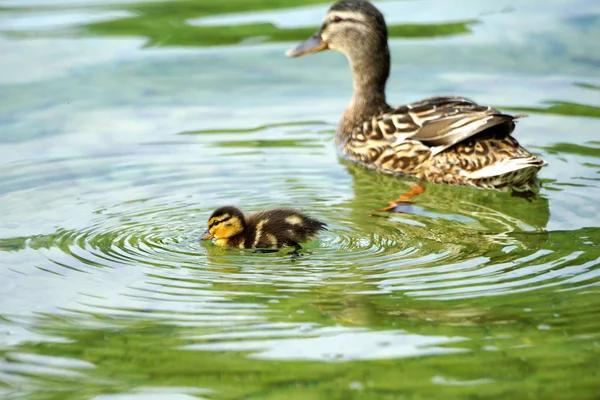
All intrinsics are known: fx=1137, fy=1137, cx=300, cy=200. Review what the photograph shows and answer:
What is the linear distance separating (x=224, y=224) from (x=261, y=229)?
0.60 ft

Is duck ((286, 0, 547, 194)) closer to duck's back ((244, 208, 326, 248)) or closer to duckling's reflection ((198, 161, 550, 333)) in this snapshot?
duckling's reflection ((198, 161, 550, 333))

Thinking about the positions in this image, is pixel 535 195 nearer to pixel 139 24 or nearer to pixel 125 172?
pixel 125 172

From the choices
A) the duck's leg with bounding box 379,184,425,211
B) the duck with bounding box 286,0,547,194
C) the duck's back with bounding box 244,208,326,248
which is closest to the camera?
the duck's back with bounding box 244,208,326,248

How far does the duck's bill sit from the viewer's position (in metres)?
8.11

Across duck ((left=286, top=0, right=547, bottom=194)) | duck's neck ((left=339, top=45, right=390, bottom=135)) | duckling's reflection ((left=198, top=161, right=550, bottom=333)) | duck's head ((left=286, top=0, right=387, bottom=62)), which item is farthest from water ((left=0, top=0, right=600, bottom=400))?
duck's head ((left=286, top=0, right=387, bottom=62))

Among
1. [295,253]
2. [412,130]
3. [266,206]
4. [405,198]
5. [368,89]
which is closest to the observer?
[295,253]

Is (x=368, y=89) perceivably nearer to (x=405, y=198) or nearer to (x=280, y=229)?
(x=405, y=198)

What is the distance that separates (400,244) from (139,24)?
519cm

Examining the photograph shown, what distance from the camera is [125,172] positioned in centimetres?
663

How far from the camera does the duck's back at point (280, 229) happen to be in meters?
5.22

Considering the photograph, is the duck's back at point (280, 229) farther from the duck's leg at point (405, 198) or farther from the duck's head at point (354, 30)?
the duck's head at point (354, 30)

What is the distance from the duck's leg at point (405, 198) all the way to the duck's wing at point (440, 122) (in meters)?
0.31

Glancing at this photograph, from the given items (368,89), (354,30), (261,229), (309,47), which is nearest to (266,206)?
(261,229)

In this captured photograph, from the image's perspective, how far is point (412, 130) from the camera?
277 inches
